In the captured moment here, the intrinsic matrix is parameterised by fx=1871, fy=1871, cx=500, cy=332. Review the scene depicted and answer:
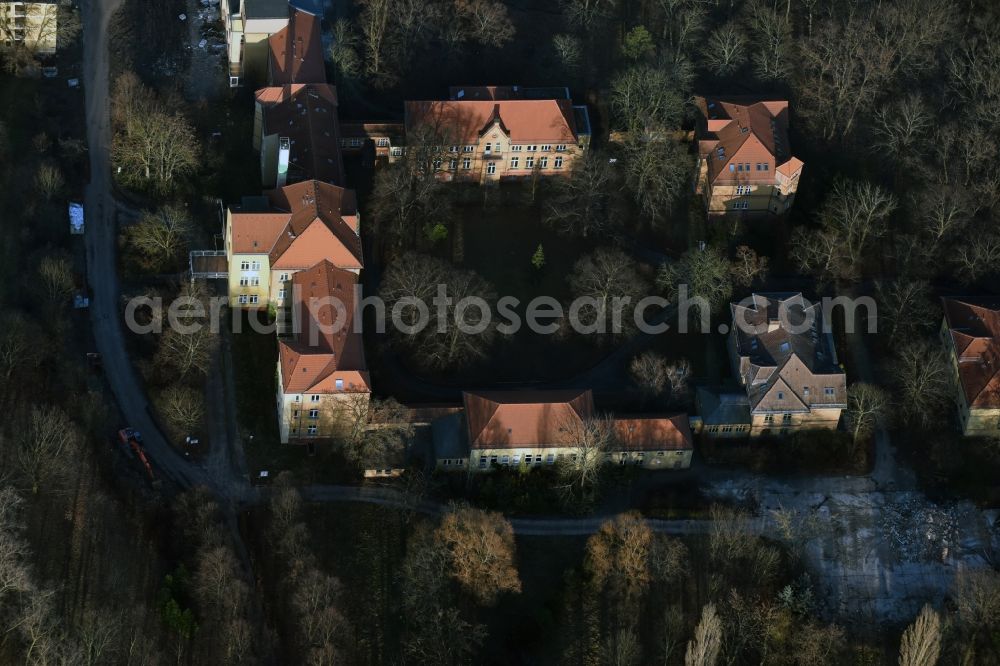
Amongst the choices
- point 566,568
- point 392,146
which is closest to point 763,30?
point 392,146

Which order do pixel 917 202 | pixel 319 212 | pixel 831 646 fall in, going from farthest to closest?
pixel 917 202 → pixel 319 212 → pixel 831 646

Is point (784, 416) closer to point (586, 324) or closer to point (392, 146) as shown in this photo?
point (586, 324)

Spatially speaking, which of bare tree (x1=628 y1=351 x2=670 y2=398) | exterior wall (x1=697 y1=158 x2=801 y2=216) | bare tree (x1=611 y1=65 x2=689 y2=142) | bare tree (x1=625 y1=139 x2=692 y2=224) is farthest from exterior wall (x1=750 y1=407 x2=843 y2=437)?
bare tree (x1=611 y1=65 x2=689 y2=142)

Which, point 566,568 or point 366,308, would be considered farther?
point 366,308

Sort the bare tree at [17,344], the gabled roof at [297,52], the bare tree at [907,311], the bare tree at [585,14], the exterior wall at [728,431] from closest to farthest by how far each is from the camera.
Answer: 1. the bare tree at [17,344]
2. the exterior wall at [728,431]
3. the bare tree at [907,311]
4. the gabled roof at [297,52]
5. the bare tree at [585,14]

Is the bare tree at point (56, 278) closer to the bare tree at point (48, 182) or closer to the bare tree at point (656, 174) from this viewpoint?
the bare tree at point (48, 182)

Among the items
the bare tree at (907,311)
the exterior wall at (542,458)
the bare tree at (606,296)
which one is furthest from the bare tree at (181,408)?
the bare tree at (907,311)

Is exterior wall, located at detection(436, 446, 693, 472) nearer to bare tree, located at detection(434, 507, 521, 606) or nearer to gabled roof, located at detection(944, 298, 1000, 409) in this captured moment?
bare tree, located at detection(434, 507, 521, 606)
